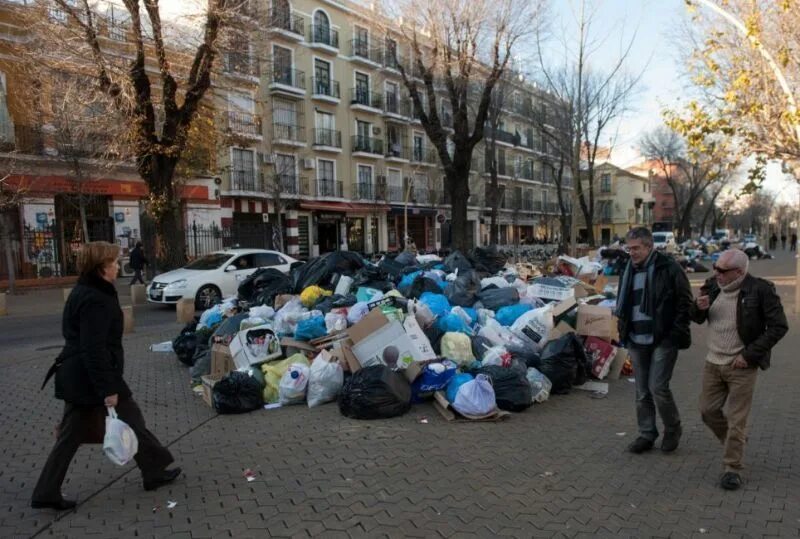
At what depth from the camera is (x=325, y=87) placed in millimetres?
35656

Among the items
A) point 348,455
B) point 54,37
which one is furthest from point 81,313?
point 54,37

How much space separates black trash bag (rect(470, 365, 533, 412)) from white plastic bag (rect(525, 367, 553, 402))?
190 mm

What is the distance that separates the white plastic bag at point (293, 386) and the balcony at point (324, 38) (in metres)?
32.5

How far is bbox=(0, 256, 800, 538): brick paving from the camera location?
10.7ft

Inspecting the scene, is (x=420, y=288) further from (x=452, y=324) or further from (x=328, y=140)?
(x=328, y=140)

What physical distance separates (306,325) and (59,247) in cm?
1863

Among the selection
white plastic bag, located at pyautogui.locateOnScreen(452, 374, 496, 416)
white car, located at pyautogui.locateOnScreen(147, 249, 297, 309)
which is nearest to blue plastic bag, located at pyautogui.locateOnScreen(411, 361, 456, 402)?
white plastic bag, located at pyautogui.locateOnScreen(452, 374, 496, 416)

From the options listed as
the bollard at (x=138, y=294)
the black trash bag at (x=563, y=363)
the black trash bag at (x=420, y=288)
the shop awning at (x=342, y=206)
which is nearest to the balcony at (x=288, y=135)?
the shop awning at (x=342, y=206)

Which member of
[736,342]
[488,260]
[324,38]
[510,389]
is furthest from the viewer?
[324,38]

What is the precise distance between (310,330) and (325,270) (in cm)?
316

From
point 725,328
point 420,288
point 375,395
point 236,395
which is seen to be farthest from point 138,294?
point 725,328

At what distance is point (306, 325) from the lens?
6742mm

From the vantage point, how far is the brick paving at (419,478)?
3270 mm

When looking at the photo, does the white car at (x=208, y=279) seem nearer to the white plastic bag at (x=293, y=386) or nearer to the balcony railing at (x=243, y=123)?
the balcony railing at (x=243, y=123)
